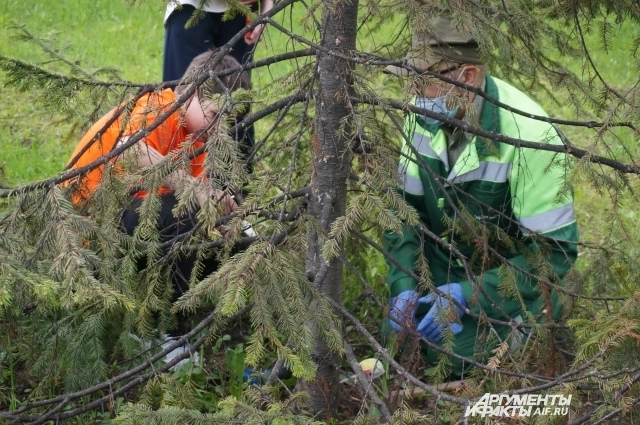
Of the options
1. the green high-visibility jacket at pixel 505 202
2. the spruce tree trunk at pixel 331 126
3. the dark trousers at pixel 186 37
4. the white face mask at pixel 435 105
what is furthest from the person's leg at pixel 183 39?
the spruce tree trunk at pixel 331 126

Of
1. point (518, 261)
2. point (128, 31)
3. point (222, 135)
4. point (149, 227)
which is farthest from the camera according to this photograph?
point (128, 31)

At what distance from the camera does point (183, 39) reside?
15.0ft

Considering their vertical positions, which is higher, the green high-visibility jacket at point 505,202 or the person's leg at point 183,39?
the person's leg at point 183,39

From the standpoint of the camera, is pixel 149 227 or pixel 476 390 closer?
pixel 149 227

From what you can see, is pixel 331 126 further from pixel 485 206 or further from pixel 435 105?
pixel 485 206

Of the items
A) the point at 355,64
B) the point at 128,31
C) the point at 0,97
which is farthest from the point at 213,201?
the point at 128,31

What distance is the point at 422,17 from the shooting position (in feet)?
7.04

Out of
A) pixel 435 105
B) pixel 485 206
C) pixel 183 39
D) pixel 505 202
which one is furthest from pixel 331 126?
pixel 183 39

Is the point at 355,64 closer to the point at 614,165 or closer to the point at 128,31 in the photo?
the point at 614,165

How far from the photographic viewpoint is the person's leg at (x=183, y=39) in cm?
454

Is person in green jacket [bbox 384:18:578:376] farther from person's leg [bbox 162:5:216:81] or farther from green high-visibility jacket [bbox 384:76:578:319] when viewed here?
person's leg [bbox 162:5:216:81]

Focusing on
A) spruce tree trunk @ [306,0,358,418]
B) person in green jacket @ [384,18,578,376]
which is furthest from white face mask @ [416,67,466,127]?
spruce tree trunk @ [306,0,358,418]

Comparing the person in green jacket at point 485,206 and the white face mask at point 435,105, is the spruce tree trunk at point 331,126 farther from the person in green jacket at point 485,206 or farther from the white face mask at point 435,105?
the person in green jacket at point 485,206

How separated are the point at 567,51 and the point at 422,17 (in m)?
1.07
